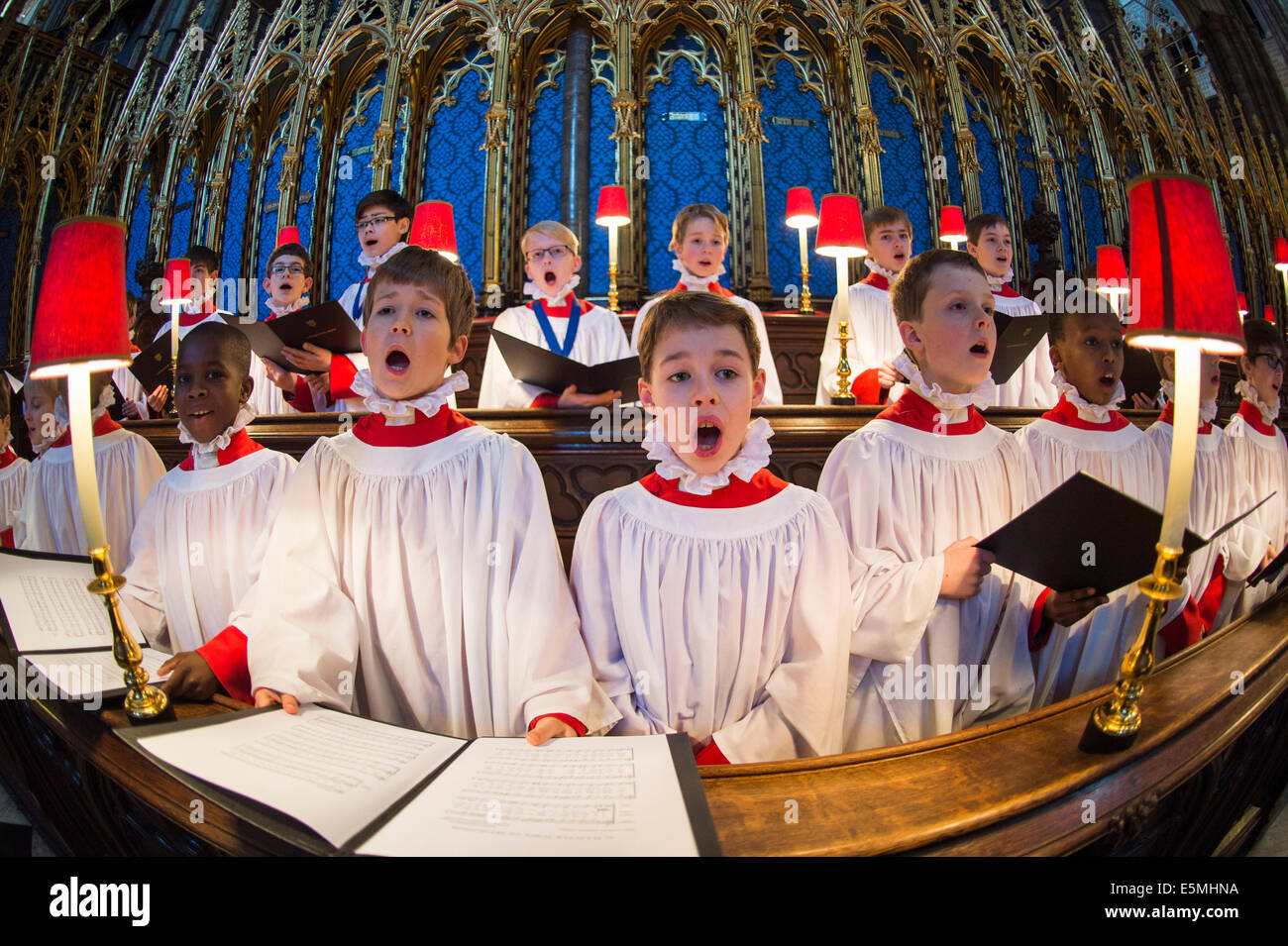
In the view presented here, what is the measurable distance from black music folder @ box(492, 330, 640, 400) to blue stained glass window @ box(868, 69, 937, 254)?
7504 millimetres

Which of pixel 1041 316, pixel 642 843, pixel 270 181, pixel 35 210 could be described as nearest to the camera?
pixel 642 843

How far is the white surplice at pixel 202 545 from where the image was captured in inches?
73.7

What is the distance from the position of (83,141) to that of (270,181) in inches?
129

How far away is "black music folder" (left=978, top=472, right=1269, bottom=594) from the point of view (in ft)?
3.37

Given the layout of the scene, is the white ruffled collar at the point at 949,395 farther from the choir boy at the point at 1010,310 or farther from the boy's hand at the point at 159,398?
the boy's hand at the point at 159,398

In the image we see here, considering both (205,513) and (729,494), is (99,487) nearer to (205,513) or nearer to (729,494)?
(205,513)

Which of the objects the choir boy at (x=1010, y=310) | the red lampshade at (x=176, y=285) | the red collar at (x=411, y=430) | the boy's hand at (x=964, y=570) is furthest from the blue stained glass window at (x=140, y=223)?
the boy's hand at (x=964, y=570)

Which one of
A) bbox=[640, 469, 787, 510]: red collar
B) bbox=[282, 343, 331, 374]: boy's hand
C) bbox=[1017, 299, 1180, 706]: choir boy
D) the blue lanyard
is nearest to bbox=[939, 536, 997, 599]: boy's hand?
bbox=[640, 469, 787, 510]: red collar

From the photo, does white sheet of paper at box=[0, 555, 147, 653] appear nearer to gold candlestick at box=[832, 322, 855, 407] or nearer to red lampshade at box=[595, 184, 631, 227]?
gold candlestick at box=[832, 322, 855, 407]

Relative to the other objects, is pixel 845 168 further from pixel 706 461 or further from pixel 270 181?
pixel 706 461

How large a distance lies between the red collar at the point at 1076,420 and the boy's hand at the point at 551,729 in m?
1.82

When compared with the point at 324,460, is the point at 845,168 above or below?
above
